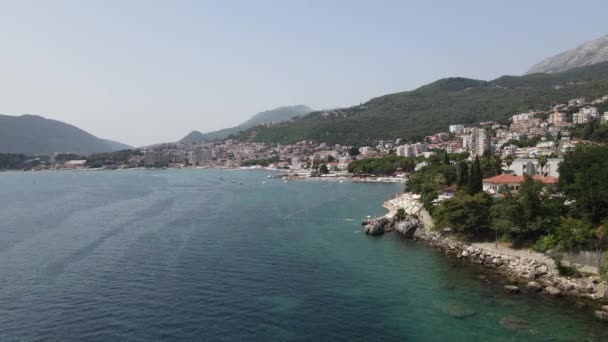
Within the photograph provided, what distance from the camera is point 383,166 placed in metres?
73.3

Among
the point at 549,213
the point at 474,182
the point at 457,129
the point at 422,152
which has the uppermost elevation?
the point at 457,129

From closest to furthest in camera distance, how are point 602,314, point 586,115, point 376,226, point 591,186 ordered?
point 602,314 → point 591,186 → point 376,226 → point 586,115

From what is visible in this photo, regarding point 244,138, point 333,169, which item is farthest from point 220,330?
point 244,138

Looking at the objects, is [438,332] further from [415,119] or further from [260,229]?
[415,119]

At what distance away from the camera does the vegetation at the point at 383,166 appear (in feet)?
237

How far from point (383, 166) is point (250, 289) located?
5823cm

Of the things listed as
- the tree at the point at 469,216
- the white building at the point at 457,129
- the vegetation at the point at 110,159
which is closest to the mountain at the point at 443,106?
the white building at the point at 457,129

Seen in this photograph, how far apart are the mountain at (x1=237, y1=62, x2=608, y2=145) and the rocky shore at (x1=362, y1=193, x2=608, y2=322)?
8653 cm

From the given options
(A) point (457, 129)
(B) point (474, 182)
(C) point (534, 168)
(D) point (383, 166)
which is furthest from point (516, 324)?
(A) point (457, 129)

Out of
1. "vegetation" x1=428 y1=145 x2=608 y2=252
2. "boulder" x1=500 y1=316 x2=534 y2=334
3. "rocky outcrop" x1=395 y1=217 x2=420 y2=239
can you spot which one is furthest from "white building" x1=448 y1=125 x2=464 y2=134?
"boulder" x1=500 y1=316 x2=534 y2=334

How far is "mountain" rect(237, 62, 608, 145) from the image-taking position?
121062 millimetres

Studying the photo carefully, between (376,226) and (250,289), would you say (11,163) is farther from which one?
(250,289)

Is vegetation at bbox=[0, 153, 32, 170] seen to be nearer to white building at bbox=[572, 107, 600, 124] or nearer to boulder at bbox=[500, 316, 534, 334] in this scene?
white building at bbox=[572, 107, 600, 124]

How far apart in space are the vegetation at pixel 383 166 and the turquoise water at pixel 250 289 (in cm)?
4280
